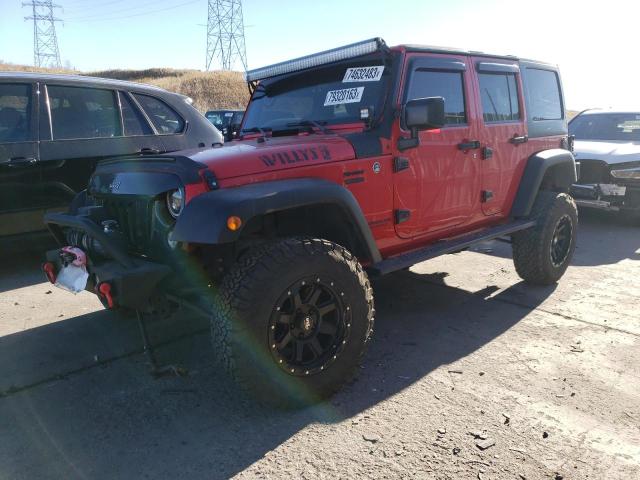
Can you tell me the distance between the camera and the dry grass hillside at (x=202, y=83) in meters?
41.9

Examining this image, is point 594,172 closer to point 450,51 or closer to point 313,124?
point 450,51

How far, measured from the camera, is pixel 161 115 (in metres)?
5.68

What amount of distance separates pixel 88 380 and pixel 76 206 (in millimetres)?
1208

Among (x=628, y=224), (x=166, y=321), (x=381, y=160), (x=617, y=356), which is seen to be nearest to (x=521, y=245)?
(x=617, y=356)

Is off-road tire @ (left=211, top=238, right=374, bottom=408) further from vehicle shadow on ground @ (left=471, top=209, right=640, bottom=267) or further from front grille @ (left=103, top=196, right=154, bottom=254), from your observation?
vehicle shadow on ground @ (left=471, top=209, right=640, bottom=267)

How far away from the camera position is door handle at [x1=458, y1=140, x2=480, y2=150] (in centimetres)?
387

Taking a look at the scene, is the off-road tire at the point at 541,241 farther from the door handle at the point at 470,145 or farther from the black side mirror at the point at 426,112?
the black side mirror at the point at 426,112

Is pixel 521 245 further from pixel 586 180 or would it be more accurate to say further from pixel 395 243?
pixel 586 180

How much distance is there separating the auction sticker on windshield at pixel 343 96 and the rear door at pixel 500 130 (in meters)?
1.15

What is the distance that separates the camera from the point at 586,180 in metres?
7.57

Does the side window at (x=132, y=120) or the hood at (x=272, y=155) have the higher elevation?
the side window at (x=132, y=120)

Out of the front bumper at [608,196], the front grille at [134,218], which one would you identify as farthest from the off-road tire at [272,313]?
the front bumper at [608,196]

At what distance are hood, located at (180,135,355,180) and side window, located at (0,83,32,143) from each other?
270 centimetres

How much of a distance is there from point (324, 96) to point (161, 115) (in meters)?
2.70
